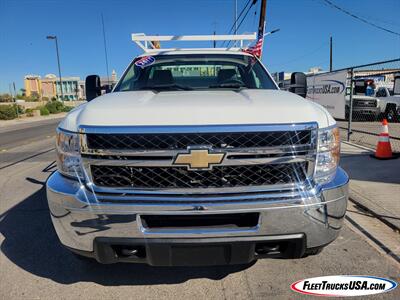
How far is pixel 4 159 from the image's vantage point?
30.1 feet

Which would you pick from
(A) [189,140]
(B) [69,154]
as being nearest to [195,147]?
(A) [189,140]

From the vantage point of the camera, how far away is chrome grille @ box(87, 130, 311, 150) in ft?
7.28

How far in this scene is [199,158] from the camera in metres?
2.21

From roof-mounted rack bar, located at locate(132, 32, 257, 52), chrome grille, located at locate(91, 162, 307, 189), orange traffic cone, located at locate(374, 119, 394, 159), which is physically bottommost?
orange traffic cone, located at locate(374, 119, 394, 159)

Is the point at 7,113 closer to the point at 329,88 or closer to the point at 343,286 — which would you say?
the point at 329,88

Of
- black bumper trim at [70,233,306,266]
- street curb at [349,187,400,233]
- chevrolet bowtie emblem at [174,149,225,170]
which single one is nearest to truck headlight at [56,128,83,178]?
black bumper trim at [70,233,306,266]

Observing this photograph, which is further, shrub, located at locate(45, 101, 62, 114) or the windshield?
shrub, located at locate(45, 101, 62, 114)

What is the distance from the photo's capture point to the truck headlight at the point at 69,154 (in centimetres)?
233

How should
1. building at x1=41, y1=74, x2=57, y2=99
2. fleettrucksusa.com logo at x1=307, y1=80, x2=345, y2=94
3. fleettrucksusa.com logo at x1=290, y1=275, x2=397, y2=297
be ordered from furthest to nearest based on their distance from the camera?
1. building at x1=41, y1=74, x2=57, y2=99
2. fleettrucksusa.com logo at x1=307, y1=80, x2=345, y2=94
3. fleettrucksusa.com logo at x1=290, y1=275, x2=397, y2=297

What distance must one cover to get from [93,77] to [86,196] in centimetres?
242

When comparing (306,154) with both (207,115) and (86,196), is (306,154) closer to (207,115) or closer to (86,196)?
(207,115)

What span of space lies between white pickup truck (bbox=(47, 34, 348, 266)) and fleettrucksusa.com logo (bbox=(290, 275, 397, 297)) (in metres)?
0.53

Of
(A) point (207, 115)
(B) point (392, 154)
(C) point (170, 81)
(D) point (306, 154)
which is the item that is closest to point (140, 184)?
(A) point (207, 115)

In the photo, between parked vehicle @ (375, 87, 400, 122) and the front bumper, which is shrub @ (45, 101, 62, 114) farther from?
the front bumper
